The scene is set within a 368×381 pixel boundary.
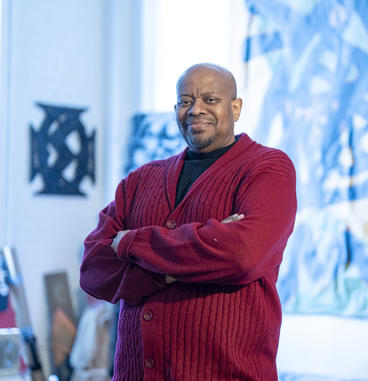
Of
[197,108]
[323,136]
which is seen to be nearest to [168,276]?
[197,108]

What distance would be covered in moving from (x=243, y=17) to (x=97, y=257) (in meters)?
1.92

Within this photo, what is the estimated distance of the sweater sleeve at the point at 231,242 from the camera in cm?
148

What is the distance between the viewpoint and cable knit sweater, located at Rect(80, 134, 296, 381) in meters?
1.50

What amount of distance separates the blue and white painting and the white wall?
119 centimetres

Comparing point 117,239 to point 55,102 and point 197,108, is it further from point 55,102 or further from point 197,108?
point 55,102

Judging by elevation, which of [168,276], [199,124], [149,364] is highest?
[199,124]

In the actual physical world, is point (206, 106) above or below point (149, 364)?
above

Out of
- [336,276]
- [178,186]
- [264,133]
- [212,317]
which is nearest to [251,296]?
[212,317]

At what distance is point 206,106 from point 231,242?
0.45m

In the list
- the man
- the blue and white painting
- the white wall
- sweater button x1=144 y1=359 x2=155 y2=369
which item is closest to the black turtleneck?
the man

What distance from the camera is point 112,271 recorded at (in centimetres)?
168

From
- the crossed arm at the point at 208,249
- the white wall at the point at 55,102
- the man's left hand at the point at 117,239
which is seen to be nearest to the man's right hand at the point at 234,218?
the crossed arm at the point at 208,249

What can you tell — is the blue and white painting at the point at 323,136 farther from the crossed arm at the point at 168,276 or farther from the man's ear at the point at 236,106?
the crossed arm at the point at 168,276

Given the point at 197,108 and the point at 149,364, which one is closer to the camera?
the point at 149,364
